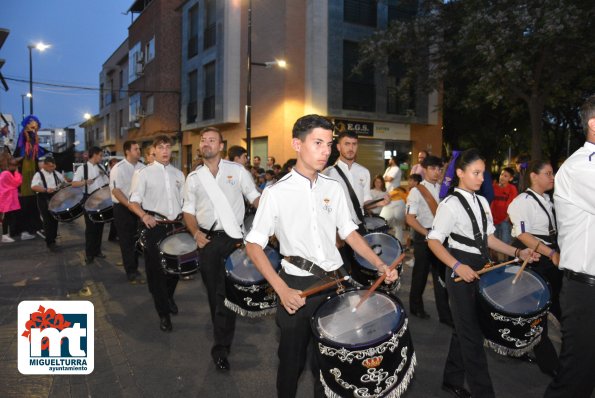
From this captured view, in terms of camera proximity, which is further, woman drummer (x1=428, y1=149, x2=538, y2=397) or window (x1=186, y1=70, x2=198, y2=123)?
window (x1=186, y1=70, x2=198, y2=123)

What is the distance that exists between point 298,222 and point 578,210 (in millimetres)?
1686

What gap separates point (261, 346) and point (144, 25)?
33965 millimetres

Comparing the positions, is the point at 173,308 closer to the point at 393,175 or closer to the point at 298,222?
the point at 298,222

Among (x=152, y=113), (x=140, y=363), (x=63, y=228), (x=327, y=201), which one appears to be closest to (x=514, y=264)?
(x=327, y=201)

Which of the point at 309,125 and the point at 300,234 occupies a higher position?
the point at 309,125

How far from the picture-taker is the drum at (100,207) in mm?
8656

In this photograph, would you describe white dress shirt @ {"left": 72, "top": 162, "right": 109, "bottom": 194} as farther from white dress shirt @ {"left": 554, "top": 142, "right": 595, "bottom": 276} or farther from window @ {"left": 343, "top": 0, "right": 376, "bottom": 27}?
window @ {"left": 343, "top": 0, "right": 376, "bottom": 27}

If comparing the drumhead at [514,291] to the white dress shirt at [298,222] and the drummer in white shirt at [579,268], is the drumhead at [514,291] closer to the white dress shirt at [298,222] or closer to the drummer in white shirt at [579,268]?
the drummer in white shirt at [579,268]

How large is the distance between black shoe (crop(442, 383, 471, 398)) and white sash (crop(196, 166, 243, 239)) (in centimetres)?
223

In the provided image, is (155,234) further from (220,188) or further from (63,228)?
(63,228)

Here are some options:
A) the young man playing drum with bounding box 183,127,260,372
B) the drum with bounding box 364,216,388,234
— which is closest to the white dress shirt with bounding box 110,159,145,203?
the young man playing drum with bounding box 183,127,260,372

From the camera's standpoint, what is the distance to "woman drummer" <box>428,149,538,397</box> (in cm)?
365

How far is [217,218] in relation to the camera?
15.3 ft

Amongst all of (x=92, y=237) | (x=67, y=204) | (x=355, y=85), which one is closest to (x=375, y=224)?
(x=92, y=237)
